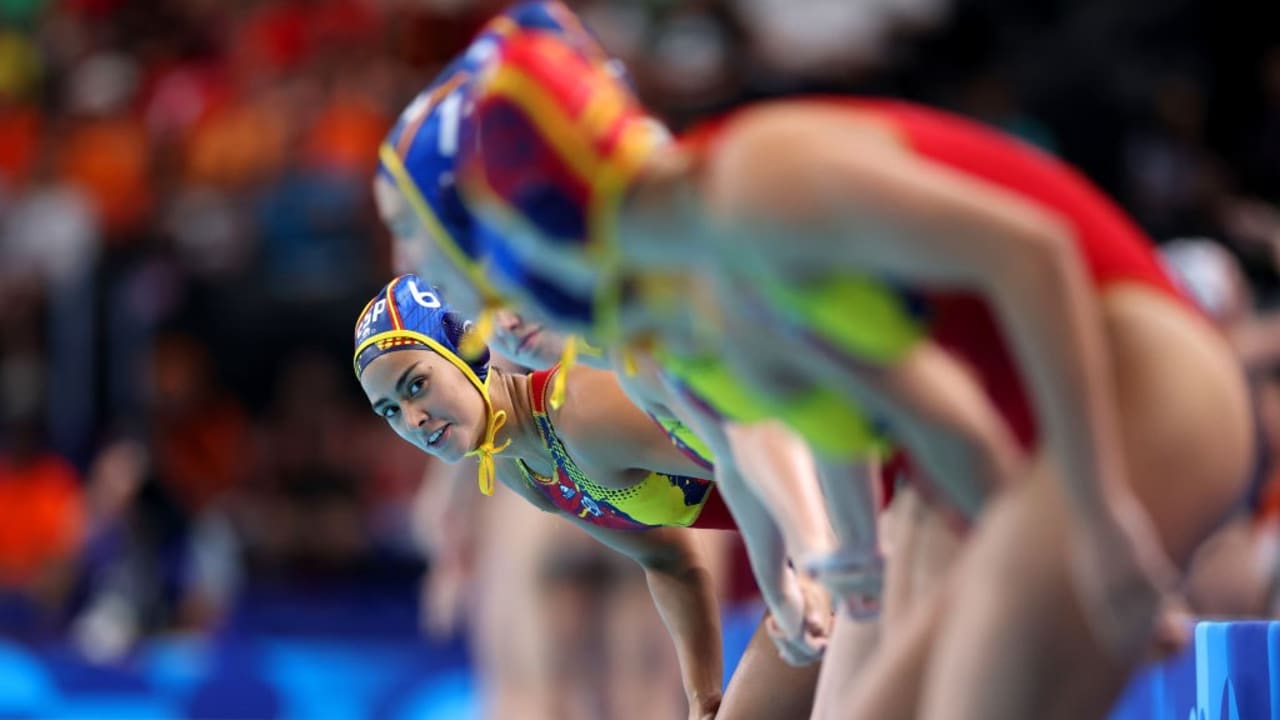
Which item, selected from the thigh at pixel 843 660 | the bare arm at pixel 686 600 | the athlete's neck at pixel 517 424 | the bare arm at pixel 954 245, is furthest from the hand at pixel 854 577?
the bare arm at pixel 686 600

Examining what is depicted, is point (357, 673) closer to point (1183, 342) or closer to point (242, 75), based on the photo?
point (242, 75)

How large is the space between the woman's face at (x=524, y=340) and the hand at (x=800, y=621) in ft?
1.98

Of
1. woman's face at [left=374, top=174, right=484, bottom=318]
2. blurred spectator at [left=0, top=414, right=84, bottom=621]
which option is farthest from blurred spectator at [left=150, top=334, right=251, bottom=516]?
woman's face at [left=374, top=174, right=484, bottom=318]

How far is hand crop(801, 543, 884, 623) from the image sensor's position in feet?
8.78

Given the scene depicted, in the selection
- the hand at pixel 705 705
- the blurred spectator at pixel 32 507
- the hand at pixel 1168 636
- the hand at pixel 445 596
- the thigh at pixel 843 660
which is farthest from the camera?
the blurred spectator at pixel 32 507

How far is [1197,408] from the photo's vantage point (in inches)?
90.4

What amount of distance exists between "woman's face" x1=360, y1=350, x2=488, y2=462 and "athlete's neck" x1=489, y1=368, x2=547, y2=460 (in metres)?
0.05

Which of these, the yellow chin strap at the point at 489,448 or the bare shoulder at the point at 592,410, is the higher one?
the bare shoulder at the point at 592,410

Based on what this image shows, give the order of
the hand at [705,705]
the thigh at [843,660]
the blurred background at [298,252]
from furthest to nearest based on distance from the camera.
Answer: the blurred background at [298,252], the hand at [705,705], the thigh at [843,660]

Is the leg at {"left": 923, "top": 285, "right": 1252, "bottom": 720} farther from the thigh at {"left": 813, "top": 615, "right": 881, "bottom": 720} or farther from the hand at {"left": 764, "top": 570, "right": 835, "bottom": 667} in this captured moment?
the hand at {"left": 764, "top": 570, "right": 835, "bottom": 667}

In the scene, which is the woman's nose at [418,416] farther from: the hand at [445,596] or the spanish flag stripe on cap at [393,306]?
the hand at [445,596]

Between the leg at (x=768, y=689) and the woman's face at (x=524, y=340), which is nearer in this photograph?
the woman's face at (x=524, y=340)

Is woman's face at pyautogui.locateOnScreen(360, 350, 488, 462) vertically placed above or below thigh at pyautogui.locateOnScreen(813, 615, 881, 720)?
below

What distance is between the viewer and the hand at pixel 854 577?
2676mm
